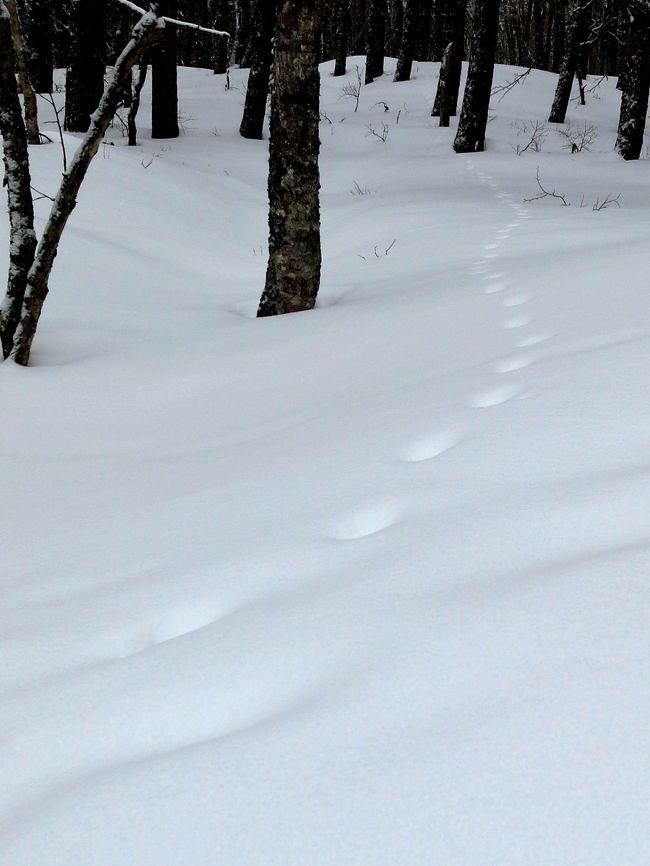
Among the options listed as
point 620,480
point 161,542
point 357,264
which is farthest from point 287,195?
point 620,480

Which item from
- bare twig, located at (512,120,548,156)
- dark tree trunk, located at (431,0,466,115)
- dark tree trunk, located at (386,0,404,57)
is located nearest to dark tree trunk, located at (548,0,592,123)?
bare twig, located at (512,120,548,156)

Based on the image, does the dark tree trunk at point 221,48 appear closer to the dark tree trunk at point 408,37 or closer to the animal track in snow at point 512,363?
the dark tree trunk at point 408,37

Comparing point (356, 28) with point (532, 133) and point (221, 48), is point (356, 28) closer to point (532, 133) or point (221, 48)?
point (221, 48)

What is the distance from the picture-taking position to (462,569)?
112 centimetres

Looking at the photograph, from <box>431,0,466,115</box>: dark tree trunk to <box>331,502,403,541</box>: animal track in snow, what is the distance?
1157 cm

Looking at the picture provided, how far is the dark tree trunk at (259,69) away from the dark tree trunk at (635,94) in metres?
4.29

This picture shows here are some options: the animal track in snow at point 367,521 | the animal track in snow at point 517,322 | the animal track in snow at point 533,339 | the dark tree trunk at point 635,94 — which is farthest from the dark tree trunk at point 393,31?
the animal track in snow at point 367,521

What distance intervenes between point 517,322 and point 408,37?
45.7 ft

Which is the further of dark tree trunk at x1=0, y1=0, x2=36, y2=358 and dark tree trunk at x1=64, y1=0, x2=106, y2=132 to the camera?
dark tree trunk at x1=64, y1=0, x2=106, y2=132

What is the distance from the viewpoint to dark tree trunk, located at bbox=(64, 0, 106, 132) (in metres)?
8.64

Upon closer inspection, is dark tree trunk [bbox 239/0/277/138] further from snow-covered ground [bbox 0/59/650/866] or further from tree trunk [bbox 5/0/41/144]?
snow-covered ground [bbox 0/59/650/866]

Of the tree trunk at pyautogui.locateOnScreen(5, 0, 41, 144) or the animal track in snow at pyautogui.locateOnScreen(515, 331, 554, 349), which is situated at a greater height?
the tree trunk at pyautogui.locateOnScreen(5, 0, 41, 144)

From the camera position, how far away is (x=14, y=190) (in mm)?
3098

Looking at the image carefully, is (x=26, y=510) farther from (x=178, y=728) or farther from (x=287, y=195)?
(x=287, y=195)
